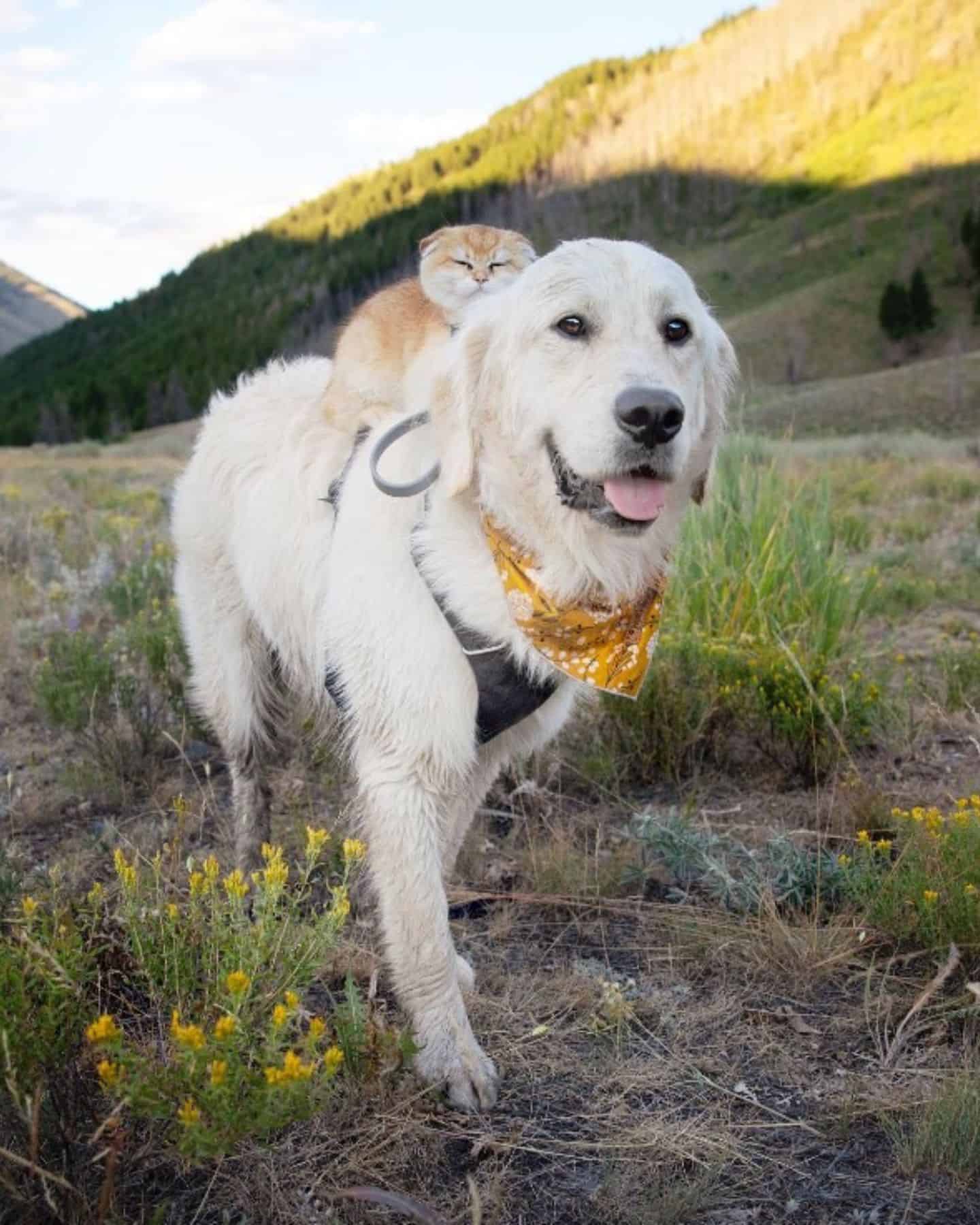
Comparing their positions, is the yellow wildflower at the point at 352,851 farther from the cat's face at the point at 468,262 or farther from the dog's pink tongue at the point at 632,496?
the cat's face at the point at 468,262

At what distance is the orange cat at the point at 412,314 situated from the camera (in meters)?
3.30

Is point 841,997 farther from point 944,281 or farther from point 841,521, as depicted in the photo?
point 944,281

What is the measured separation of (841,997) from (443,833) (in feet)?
3.67

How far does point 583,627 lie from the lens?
260 cm

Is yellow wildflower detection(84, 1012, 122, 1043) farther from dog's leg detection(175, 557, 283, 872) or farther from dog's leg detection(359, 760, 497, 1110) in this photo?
dog's leg detection(175, 557, 283, 872)

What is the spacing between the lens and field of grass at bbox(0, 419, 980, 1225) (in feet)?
6.28

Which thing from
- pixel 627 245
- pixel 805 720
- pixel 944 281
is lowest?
pixel 805 720

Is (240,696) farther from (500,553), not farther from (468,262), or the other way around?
(468,262)

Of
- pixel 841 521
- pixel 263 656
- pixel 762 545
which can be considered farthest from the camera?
pixel 841 521

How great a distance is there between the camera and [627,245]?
252 centimetres

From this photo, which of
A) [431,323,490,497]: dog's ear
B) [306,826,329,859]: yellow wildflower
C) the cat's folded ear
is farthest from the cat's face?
[306,826,329,859]: yellow wildflower

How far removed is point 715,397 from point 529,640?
0.80 meters

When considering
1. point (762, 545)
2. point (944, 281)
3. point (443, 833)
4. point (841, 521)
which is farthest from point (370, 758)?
point (944, 281)

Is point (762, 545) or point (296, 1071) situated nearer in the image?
point (296, 1071)
